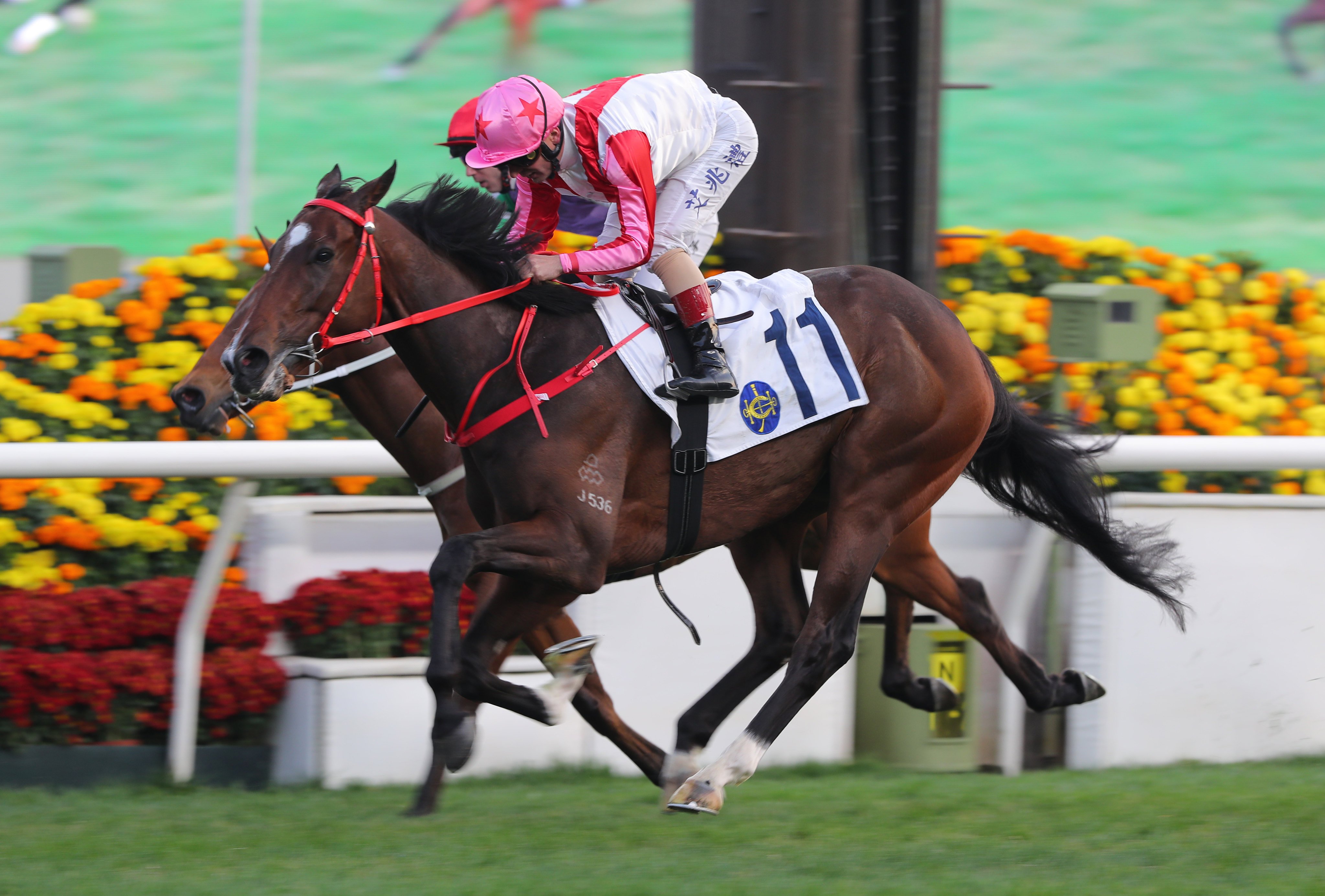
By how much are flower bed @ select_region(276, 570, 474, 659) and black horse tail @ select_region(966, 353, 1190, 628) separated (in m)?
1.58

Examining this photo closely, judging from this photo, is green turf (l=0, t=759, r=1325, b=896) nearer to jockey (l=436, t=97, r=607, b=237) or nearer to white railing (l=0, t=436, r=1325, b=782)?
white railing (l=0, t=436, r=1325, b=782)

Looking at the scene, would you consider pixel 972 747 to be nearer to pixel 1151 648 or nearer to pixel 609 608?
pixel 1151 648

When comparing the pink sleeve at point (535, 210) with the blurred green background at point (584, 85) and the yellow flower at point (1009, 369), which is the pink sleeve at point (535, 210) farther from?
the blurred green background at point (584, 85)

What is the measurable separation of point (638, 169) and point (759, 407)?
0.68 m

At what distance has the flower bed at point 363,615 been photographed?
4.63 m

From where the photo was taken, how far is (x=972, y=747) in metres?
4.95

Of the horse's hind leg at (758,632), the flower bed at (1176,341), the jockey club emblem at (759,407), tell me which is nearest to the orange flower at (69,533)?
the horse's hind leg at (758,632)

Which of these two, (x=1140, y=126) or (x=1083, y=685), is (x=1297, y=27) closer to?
(x=1140, y=126)

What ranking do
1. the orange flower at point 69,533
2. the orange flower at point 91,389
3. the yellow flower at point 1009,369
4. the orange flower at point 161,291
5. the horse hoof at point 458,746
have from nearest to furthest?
the horse hoof at point 458,746, the orange flower at point 69,533, the orange flower at point 91,389, the orange flower at point 161,291, the yellow flower at point 1009,369

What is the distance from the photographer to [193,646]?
4.33 m

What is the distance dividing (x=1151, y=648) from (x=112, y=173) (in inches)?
574

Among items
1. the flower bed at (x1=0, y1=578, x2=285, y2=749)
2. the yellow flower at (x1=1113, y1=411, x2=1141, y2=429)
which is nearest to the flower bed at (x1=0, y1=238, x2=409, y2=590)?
the flower bed at (x1=0, y1=578, x2=285, y2=749)

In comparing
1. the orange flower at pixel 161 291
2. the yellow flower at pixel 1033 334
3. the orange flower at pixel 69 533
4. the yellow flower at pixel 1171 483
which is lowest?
the orange flower at pixel 69 533

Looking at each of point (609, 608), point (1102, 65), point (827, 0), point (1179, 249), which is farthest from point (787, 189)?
point (1102, 65)
